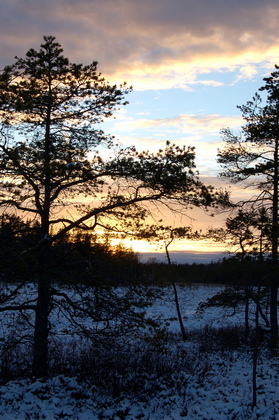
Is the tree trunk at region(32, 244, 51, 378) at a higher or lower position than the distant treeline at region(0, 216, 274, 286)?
lower

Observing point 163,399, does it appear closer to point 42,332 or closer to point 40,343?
point 40,343

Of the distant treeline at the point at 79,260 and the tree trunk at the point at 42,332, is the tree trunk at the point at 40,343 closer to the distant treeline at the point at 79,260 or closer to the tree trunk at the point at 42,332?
the tree trunk at the point at 42,332

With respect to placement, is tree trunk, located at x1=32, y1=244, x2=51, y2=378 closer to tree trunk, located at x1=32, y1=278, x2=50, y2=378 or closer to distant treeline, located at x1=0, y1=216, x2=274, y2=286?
tree trunk, located at x1=32, y1=278, x2=50, y2=378

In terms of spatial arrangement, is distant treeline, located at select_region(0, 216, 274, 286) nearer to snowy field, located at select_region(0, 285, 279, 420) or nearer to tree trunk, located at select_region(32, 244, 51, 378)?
tree trunk, located at select_region(32, 244, 51, 378)

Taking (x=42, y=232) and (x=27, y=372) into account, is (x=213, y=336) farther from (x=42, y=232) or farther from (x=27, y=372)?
(x=42, y=232)

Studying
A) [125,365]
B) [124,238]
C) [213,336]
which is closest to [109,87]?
[124,238]

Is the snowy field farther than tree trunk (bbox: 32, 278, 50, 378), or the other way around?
tree trunk (bbox: 32, 278, 50, 378)

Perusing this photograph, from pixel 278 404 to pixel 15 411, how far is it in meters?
6.98

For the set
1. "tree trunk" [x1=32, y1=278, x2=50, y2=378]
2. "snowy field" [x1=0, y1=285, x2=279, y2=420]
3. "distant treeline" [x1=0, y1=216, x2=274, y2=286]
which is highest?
"distant treeline" [x1=0, y1=216, x2=274, y2=286]

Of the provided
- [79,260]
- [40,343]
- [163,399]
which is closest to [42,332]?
[40,343]

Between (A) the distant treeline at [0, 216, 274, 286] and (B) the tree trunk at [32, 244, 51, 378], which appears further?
(B) the tree trunk at [32, 244, 51, 378]

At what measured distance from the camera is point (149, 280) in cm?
977

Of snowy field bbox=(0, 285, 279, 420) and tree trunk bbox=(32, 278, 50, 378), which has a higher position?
tree trunk bbox=(32, 278, 50, 378)

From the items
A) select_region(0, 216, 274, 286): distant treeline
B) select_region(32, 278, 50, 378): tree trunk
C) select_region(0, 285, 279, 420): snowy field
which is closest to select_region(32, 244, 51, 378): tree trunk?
select_region(32, 278, 50, 378): tree trunk
